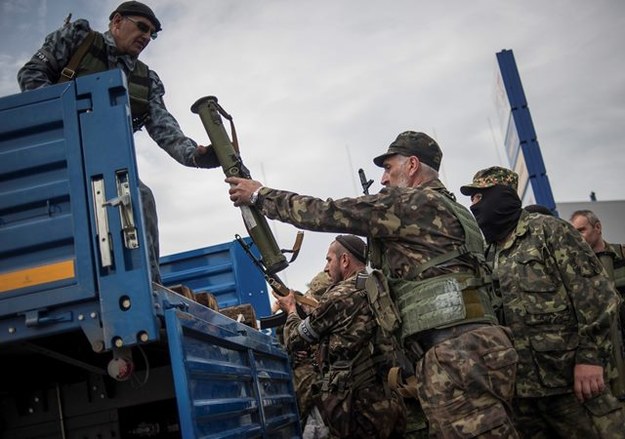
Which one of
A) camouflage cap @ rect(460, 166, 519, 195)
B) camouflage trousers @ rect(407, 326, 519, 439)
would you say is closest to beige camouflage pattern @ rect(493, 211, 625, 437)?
camouflage cap @ rect(460, 166, 519, 195)

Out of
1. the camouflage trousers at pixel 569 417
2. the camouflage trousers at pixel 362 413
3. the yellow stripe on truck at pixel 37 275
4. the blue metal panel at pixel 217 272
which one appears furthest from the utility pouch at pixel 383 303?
the blue metal panel at pixel 217 272

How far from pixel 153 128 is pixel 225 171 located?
2.44ft

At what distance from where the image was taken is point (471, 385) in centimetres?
254

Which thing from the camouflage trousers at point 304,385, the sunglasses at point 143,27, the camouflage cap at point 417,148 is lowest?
the camouflage trousers at point 304,385

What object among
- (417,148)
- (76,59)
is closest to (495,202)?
(417,148)

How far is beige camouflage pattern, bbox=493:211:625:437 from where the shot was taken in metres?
3.15

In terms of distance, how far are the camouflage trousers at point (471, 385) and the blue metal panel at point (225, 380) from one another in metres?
0.87

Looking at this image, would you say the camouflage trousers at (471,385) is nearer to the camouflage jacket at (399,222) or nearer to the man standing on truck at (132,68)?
the camouflage jacket at (399,222)

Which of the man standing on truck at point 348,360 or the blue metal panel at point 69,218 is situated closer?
the blue metal panel at point 69,218

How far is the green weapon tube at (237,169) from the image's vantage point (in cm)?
326

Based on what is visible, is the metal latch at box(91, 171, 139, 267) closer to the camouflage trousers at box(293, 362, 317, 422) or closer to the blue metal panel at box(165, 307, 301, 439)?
the blue metal panel at box(165, 307, 301, 439)

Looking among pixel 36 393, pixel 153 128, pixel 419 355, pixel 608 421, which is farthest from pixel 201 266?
pixel 608 421

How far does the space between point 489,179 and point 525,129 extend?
4.23 meters

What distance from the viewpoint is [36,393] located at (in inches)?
109
